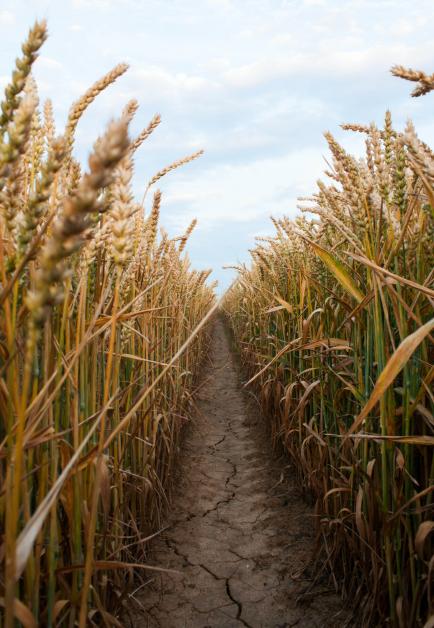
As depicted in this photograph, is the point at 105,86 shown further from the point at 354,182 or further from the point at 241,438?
the point at 241,438

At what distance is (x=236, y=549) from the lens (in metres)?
2.20

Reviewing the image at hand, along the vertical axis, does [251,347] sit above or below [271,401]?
above

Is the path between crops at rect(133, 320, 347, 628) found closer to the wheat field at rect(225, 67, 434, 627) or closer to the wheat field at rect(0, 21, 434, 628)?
the wheat field at rect(0, 21, 434, 628)

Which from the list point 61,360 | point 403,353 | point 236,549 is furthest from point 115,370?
point 236,549

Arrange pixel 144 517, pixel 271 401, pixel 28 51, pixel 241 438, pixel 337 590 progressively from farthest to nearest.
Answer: pixel 241 438
pixel 271 401
pixel 144 517
pixel 337 590
pixel 28 51

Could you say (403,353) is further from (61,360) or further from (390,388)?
(61,360)

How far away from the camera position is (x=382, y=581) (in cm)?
139

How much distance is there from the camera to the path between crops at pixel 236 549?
5.66 feet

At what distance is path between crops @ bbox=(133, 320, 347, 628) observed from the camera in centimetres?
173

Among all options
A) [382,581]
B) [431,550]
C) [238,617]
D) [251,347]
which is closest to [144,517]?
[238,617]

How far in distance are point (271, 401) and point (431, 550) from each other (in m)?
2.26

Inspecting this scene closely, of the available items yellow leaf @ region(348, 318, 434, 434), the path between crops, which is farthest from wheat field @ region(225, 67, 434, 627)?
the path between crops

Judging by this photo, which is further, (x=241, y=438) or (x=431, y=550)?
(x=241, y=438)

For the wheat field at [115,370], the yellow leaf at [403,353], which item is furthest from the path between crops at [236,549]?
the yellow leaf at [403,353]
